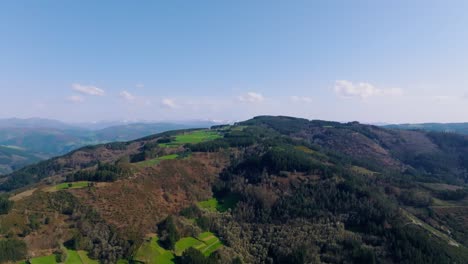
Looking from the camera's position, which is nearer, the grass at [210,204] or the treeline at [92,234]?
the treeline at [92,234]

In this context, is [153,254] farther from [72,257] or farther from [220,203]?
[220,203]

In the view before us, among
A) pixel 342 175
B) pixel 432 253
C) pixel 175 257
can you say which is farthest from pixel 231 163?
pixel 432 253

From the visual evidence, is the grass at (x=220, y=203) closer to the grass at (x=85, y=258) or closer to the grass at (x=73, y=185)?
the grass at (x=73, y=185)

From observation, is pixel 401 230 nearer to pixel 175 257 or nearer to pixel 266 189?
pixel 266 189

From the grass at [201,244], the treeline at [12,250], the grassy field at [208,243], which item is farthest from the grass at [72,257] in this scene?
the grassy field at [208,243]

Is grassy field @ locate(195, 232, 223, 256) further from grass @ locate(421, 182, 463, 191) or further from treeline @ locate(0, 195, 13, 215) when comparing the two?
grass @ locate(421, 182, 463, 191)
